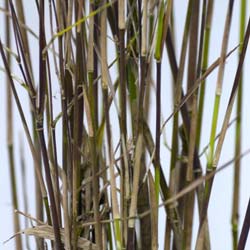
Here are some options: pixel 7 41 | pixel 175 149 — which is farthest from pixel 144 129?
pixel 7 41

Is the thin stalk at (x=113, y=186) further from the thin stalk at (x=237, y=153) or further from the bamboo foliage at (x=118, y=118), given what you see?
the thin stalk at (x=237, y=153)

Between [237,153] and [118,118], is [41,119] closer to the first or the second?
[118,118]

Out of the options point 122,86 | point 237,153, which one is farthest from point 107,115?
point 237,153

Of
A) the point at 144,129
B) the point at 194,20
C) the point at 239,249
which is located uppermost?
the point at 194,20

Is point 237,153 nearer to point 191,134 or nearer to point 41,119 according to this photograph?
point 191,134

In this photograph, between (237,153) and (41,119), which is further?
(237,153)

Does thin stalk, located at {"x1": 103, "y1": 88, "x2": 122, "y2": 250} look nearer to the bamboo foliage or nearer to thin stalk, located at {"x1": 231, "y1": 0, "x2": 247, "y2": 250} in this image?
the bamboo foliage

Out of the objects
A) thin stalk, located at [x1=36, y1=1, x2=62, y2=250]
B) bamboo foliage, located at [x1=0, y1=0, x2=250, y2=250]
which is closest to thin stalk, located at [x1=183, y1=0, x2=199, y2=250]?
bamboo foliage, located at [x1=0, y1=0, x2=250, y2=250]

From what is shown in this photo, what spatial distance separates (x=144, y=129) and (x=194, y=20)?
0.41 feet

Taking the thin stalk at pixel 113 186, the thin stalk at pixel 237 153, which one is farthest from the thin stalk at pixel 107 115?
the thin stalk at pixel 237 153

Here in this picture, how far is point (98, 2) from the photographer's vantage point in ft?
1.58

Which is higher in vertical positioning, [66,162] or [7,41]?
[7,41]

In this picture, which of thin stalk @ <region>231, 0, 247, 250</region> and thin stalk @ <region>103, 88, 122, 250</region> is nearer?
thin stalk @ <region>103, 88, 122, 250</region>

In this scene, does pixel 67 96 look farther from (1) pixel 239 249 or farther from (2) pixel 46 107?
(1) pixel 239 249
